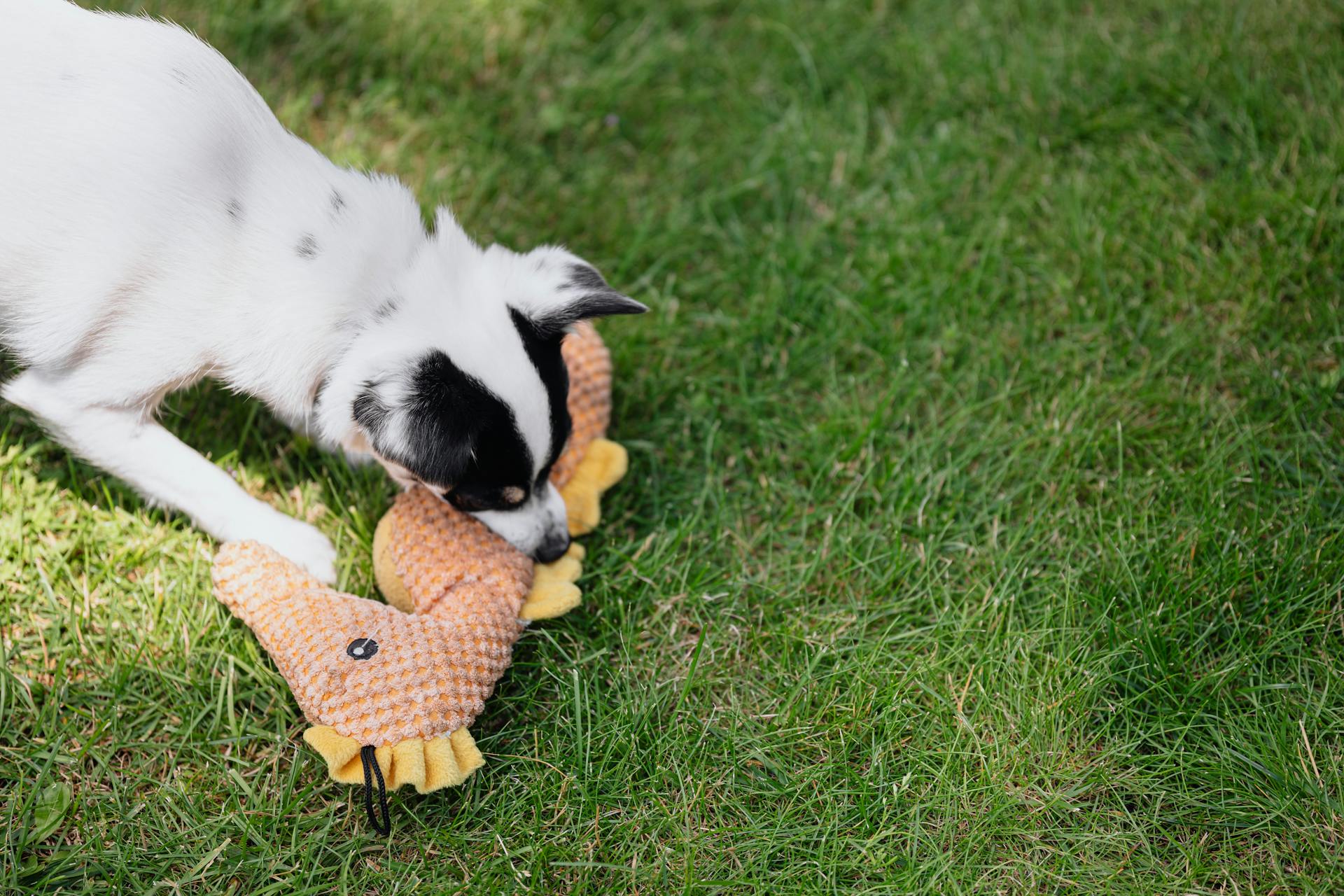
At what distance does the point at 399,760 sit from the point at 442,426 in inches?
30.6

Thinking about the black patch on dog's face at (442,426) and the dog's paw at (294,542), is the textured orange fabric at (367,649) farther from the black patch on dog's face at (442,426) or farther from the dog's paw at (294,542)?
the black patch on dog's face at (442,426)

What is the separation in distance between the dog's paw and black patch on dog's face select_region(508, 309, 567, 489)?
0.67m

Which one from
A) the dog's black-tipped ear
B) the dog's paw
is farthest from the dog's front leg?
the dog's black-tipped ear

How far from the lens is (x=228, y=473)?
10.1ft

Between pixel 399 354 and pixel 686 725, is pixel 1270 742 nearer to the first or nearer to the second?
pixel 686 725

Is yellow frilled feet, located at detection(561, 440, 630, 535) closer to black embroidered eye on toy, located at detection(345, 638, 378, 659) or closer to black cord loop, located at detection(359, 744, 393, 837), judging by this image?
black embroidered eye on toy, located at detection(345, 638, 378, 659)

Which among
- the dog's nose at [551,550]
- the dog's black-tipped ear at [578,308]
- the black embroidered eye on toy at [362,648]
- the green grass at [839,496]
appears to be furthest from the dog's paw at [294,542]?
the dog's black-tipped ear at [578,308]

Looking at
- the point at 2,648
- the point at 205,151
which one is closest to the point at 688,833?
the point at 2,648

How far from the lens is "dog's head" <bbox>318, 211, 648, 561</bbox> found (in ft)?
7.93

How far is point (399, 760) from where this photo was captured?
2328 millimetres

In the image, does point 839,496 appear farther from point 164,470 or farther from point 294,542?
point 164,470

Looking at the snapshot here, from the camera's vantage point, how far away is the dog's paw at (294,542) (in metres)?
2.85

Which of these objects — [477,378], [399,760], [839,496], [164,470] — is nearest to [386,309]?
[477,378]

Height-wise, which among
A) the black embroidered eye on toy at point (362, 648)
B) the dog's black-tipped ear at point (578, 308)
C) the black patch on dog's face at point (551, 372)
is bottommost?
the black embroidered eye on toy at point (362, 648)
